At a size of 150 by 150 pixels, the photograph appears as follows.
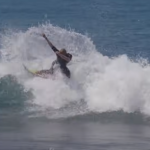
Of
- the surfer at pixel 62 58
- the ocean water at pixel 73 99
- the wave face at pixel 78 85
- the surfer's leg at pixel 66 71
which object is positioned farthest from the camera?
the surfer's leg at pixel 66 71

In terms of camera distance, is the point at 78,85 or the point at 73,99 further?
the point at 78,85

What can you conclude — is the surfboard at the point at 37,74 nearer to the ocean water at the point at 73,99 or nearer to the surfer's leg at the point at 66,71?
the ocean water at the point at 73,99

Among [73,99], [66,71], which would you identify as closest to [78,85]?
[66,71]

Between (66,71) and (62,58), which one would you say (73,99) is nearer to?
(66,71)

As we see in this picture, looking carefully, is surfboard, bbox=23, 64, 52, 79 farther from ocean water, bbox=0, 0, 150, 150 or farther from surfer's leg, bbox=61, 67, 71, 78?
surfer's leg, bbox=61, 67, 71, 78

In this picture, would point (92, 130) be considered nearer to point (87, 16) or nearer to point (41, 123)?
point (41, 123)

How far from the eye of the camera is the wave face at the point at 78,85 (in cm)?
2142

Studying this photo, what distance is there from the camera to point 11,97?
22.9 meters

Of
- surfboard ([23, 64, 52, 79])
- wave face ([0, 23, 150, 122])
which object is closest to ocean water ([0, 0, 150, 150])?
wave face ([0, 23, 150, 122])

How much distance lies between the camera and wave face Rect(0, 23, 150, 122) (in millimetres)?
21422

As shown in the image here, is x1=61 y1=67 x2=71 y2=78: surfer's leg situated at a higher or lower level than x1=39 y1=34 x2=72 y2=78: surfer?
lower

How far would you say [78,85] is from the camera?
22.8m

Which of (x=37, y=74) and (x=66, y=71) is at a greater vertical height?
(x=37, y=74)

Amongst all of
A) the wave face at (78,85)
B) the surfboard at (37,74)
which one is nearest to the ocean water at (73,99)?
the wave face at (78,85)
